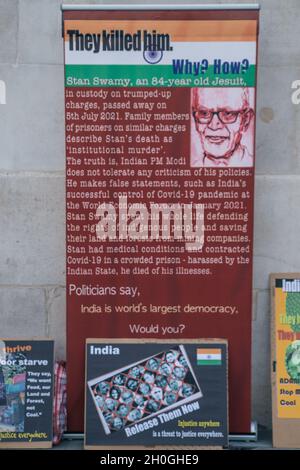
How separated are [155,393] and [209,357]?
45 cm

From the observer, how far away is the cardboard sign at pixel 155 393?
4902 mm

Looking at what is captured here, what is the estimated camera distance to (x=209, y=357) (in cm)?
499

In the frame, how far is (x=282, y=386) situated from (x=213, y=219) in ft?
4.23

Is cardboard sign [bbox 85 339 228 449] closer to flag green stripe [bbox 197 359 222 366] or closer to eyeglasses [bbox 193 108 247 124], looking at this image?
flag green stripe [bbox 197 359 222 366]

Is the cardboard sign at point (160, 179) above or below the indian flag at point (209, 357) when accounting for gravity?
above

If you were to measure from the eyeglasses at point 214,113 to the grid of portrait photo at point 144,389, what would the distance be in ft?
5.22

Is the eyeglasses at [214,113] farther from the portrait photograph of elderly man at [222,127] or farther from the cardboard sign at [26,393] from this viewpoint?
the cardboard sign at [26,393]

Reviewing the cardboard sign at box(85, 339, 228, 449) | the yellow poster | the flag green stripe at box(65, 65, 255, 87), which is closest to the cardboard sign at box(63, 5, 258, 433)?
the flag green stripe at box(65, 65, 255, 87)

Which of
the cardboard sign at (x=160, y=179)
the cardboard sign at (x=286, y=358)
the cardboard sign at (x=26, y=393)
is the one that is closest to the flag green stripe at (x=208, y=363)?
the cardboard sign at (x=160, y=179)

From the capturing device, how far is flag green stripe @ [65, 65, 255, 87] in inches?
194

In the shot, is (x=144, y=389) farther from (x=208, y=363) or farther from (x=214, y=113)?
(x=214, y=113)

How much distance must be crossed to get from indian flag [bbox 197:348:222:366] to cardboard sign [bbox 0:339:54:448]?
1048 mm

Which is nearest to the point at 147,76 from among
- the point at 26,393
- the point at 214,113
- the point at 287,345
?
the point at 214,113
